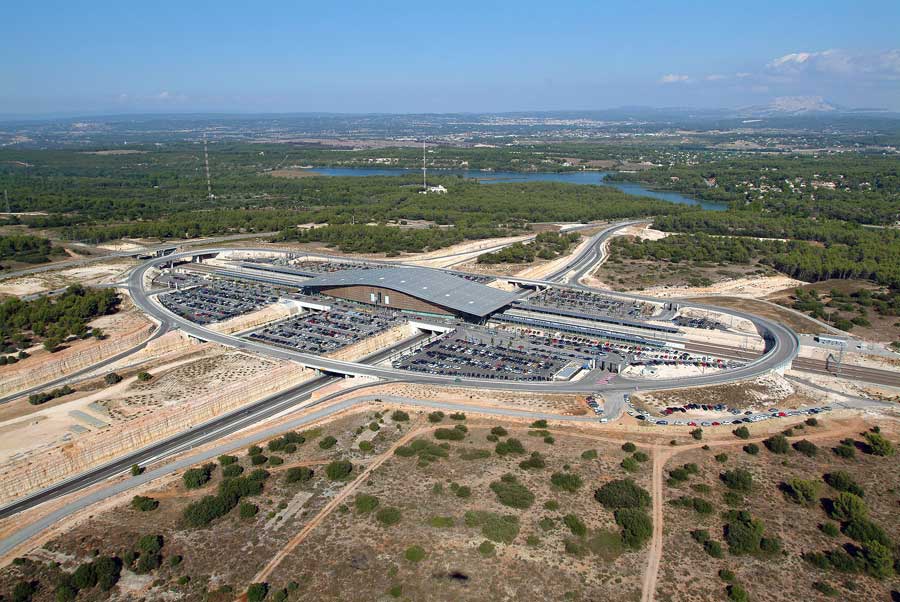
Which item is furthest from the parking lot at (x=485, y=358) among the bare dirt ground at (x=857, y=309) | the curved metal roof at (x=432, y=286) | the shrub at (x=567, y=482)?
the bare dirt ground at (x=857, y=309)

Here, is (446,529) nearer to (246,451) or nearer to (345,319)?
(246,451)

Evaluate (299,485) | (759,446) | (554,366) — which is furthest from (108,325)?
(759,446)

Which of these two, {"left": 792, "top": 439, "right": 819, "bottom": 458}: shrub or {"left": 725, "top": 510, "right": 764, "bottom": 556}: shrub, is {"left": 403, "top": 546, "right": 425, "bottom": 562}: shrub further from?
{"left": 792, "top": 439, "right": 819, "bottom": 458}: shrub

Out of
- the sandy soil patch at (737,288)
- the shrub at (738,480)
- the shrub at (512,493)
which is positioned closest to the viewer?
the shrub at (512,493)

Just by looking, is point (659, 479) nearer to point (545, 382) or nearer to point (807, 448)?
point (807, 448)

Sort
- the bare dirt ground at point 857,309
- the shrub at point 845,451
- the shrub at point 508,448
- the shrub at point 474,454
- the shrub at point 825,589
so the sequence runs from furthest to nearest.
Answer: the bare dirt ground at point 857,309 < the shrub at point 845,451 < the shrub at point 508,448 < the shrub at point 474,454 < the shrub at point 825,589

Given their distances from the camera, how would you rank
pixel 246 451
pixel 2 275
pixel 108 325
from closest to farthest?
pixel 246 451 → pixel 108 325 → pixel 2 275

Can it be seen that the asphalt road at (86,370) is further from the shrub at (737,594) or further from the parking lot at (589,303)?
the shrub at (737,594)
